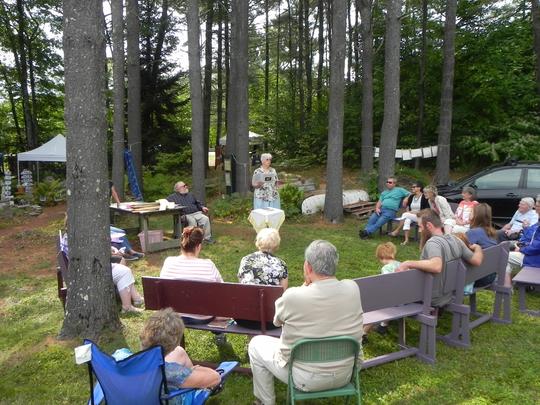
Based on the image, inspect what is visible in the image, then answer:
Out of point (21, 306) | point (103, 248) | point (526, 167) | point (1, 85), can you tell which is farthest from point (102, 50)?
point (1, 85)

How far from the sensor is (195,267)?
4301mm

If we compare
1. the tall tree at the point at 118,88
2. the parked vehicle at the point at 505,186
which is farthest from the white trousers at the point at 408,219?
the tall tree at the point at 118,88

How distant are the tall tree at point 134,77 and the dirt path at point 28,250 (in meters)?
3.74

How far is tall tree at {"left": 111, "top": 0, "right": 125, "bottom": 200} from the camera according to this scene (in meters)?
12.7

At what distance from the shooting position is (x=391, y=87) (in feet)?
37.4

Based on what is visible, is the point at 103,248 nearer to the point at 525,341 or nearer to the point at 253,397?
the point at 253,397

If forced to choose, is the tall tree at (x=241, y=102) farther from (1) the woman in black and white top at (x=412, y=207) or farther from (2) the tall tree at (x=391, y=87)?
(1) the woman in black and white top at (x=412, y=207)

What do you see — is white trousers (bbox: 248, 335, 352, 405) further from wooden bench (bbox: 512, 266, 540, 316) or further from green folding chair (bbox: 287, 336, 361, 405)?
wooden bench (bbox: 512, 266, 540, 316)

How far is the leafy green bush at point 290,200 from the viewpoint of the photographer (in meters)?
11.7

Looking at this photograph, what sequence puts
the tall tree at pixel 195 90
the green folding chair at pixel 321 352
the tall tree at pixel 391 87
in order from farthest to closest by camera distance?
the tall tree at pixel 195 90 < the tall tree at pixel 391 87 < the green folding chair at pixel 321 352

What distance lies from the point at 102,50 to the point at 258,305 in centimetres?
280

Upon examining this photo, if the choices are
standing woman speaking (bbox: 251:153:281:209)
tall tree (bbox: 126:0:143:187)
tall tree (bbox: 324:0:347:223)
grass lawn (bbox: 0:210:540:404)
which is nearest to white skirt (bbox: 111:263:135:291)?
grass lawn (bbox: 0:210:540:404)

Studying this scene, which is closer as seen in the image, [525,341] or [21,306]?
[525,341]

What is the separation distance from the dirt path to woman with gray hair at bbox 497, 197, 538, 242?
278 inches
